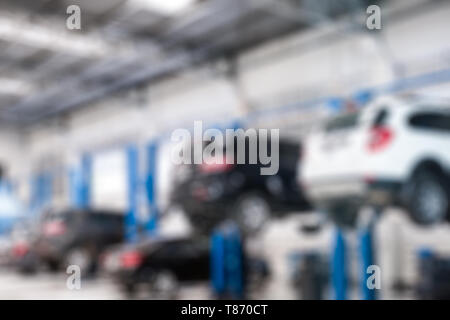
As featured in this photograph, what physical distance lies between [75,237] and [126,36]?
17.0 ft

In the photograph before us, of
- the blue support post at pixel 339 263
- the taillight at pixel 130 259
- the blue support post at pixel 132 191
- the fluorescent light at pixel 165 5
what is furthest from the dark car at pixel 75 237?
the blue support post at pixel 339 263

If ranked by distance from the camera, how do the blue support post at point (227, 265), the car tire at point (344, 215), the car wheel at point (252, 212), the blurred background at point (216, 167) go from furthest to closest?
the blue support post at point (227, 265) < the car wheel at point (252, 212) < the car tire at point (344, 215) < the blurred background at point (216, 167)

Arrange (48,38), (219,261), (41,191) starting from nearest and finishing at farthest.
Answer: (219,261)
(48,38)
(41,191)

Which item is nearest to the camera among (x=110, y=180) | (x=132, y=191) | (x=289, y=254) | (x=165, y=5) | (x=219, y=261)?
(x=289, y=254)

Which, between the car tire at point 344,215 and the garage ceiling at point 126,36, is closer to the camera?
the car tire at point 344,215

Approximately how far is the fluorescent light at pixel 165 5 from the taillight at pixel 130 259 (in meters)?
5.42

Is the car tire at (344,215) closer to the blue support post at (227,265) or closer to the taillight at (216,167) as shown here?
Result: the taillight at (216,167)

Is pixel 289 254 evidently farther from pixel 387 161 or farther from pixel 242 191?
pixel 242 191

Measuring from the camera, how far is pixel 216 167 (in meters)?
6.99

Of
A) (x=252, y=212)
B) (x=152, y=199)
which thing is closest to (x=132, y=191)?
(x=152, y=199)

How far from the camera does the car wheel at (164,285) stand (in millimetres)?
7844

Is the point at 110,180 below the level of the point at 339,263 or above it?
above

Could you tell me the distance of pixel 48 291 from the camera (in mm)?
8820

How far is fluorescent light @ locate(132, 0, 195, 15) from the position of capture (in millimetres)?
10948
